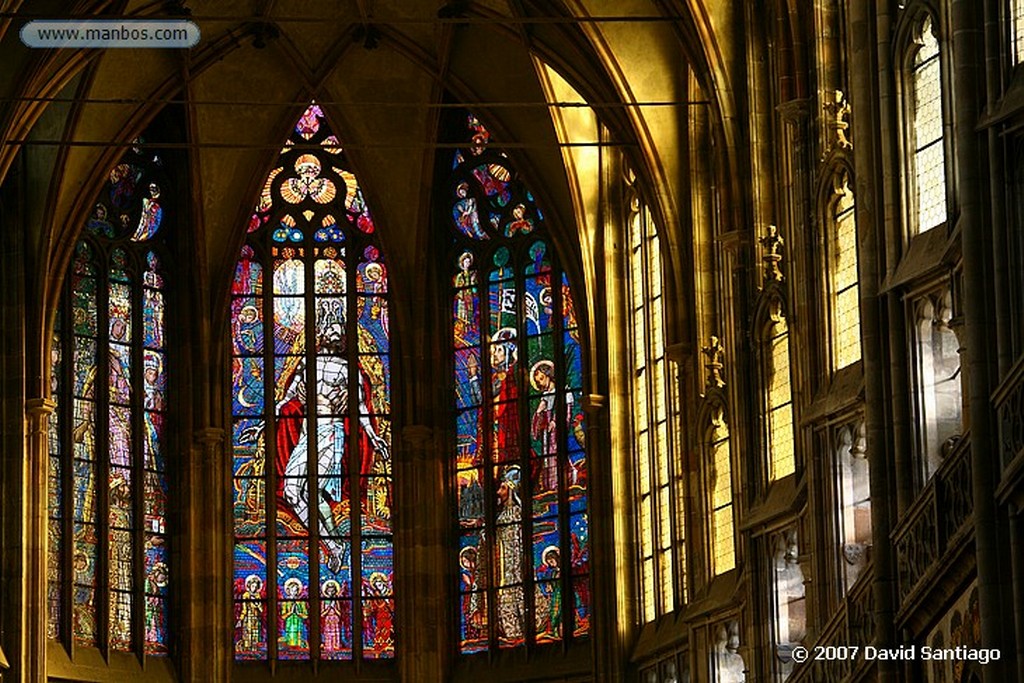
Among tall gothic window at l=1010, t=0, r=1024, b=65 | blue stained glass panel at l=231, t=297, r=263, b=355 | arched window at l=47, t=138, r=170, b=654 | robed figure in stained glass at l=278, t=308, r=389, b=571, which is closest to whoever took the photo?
tall gothic window at l=1010, t=0, r=1024, b=65

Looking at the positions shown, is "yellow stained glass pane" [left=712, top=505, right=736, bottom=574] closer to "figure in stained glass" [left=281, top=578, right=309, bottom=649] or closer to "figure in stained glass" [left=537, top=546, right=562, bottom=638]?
"figure in stained glass" [left=537, top=546, right=562, bottom=638]

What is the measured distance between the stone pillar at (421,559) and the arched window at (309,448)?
0.53 meters

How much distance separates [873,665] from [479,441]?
58.9 ft

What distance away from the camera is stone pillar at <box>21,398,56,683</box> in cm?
4434

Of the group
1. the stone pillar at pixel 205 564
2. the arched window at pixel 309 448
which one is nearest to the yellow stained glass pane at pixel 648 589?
the arched window at pixel 309 448

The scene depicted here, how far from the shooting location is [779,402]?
125ft

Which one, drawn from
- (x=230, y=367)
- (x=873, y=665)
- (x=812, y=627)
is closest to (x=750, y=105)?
(x=812, y=627)

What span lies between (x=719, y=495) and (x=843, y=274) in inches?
247

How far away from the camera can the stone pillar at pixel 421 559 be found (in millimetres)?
47562

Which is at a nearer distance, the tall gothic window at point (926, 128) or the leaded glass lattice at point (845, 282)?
the tall gothic window at point (926, 128)

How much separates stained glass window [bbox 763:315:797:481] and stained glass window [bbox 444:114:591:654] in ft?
28.1

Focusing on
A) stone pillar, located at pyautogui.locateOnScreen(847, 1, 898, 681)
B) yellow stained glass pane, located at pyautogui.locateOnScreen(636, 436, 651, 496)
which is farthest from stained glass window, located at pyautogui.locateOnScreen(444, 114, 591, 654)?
stone pillar, located at pyautogui.locateOnScreen(847, 1, 898, 681)

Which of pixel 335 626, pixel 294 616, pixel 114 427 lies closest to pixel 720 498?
pixel 335 626

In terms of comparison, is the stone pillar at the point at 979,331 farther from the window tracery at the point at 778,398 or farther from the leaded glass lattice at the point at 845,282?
the window tracery at the point at 778,398
